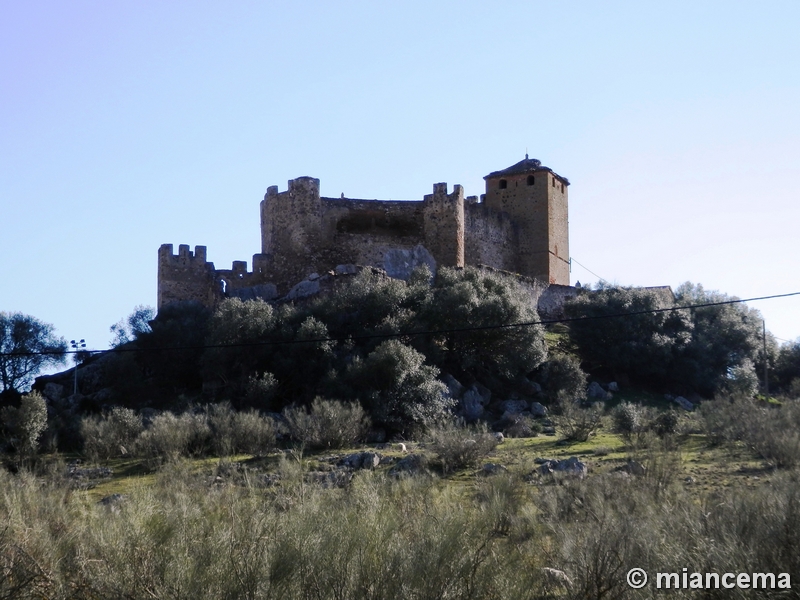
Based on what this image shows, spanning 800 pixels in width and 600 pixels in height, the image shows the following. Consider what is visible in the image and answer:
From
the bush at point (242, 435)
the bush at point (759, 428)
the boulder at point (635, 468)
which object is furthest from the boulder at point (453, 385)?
the boulder at point (635, 468)

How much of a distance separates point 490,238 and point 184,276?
1335 cm

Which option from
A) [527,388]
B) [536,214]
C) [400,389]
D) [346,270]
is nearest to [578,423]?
[400,389]

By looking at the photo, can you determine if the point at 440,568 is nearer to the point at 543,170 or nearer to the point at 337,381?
the point at 337,381

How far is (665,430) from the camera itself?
22875 millimetres

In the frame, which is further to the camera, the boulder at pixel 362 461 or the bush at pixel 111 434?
the bush at pixel 111 434

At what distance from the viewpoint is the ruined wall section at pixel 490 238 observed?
1598 inches

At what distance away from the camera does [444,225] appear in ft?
121

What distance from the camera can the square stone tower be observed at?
4369 cm

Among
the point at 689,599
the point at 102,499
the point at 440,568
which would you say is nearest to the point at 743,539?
the point at 689,599

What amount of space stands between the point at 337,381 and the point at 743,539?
51.0 ft

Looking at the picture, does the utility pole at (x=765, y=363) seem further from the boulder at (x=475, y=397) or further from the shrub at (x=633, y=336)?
the boulder at (x=475, y=397)

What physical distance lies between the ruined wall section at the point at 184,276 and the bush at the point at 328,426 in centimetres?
1391

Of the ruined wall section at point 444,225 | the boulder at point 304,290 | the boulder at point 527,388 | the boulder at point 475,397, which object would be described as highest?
the ruined wall section at point 444,225

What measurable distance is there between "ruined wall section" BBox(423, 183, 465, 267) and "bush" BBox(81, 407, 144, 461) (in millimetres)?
15434
